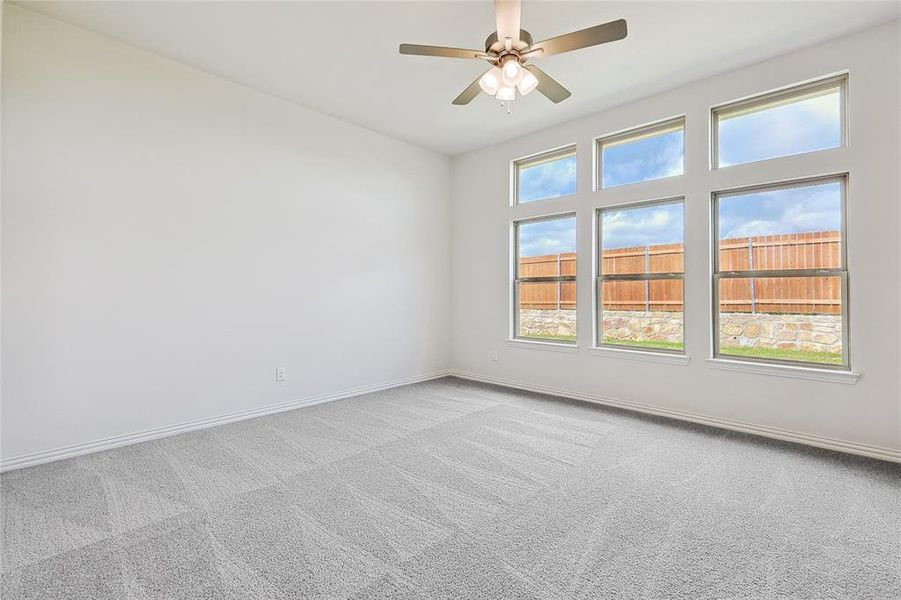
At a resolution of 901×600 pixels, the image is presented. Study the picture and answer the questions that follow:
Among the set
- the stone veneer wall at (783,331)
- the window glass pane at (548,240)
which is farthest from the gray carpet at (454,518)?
the window glass pane at (548,240)

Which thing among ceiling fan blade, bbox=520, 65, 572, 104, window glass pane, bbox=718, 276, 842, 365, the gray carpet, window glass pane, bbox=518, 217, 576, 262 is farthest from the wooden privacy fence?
ceiling fan blade, bbox=520, 65, 572, 104

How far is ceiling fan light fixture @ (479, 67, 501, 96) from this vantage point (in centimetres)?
246

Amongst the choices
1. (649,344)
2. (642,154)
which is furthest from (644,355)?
(642,154)

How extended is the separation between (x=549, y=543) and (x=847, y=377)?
2.64m

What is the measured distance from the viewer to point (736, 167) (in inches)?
130

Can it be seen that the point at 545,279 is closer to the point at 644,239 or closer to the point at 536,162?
the point at 644,239

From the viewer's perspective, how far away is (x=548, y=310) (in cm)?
466

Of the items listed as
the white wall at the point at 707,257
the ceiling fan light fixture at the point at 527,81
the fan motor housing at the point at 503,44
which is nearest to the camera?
the fan motor housing at the point at 503,44

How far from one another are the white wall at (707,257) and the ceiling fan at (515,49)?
1685 mm

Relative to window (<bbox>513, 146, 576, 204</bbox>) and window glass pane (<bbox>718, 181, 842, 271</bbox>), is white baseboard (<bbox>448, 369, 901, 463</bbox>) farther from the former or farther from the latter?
window (<bbox>513, 146, 576, 204</bbox>)

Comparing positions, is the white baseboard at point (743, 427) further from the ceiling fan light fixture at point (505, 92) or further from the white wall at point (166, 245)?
the ceiling fan light fixture at point (505, 92)

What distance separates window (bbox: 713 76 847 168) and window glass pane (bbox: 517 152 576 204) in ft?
4.50

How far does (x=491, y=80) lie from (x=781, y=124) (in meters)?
2.49

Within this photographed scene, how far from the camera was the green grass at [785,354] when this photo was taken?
300 cm
